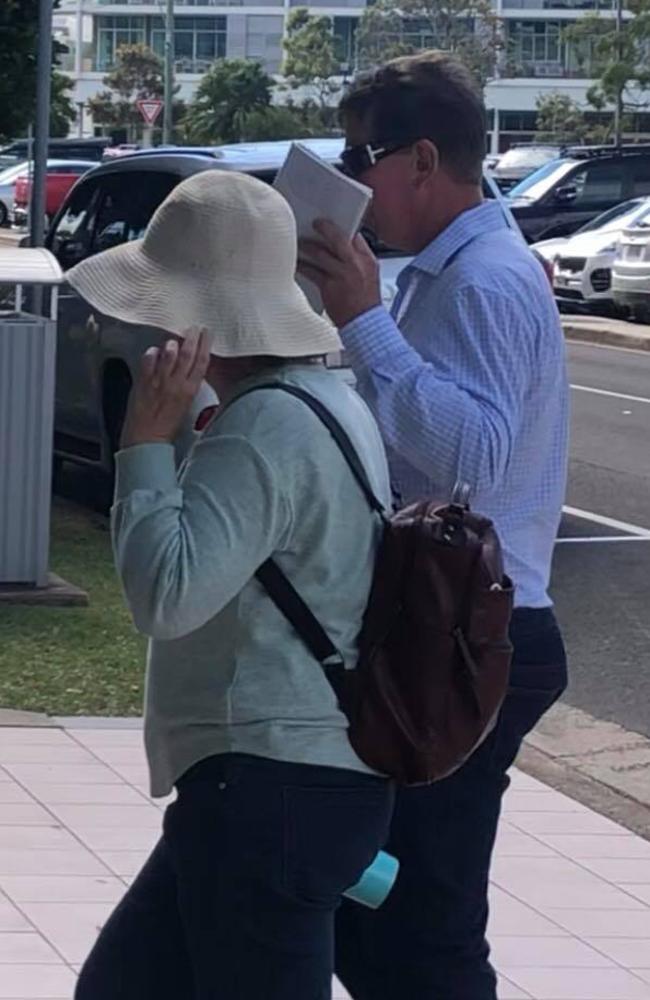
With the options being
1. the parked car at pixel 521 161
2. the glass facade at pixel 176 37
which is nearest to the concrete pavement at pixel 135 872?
the parked car at pixel 521 161

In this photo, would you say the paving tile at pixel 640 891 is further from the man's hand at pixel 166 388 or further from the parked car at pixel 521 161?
the parked car at pixel 521 161

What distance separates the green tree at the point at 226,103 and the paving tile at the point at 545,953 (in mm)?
50366

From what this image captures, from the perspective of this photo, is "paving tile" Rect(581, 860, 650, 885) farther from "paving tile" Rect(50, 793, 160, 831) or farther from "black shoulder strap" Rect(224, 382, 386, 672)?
"black shoulder strap" Rect(224, 382, 386, 672)

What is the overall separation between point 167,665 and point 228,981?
18.5 inches

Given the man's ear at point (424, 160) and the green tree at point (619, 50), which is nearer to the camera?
the man's ear at point (424, 160)

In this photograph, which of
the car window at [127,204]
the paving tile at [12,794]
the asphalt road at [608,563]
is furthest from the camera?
the car window at [127,204]

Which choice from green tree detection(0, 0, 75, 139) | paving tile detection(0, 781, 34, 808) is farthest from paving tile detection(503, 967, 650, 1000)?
green tree detection(0, 0, 75, 139)

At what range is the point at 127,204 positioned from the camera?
36.5 ft

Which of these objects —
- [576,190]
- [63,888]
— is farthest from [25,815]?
[576,190]

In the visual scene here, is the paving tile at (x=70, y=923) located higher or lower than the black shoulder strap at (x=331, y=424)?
lower

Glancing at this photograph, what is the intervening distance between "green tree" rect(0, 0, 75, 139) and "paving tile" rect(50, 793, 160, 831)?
5.88 metres

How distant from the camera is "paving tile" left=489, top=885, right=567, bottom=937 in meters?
5.02

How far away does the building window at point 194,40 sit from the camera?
89.1 metres

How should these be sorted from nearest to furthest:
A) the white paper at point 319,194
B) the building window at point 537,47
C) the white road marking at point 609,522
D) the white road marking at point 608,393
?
the white paper at point 319,194, the white road marking at point 609,522, the white road marking at point 608,393, the building window at point 537,47
